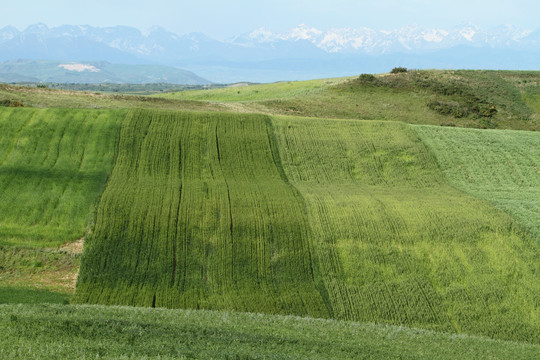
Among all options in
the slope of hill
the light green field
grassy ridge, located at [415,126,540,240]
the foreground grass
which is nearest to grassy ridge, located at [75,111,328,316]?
the slope of hill

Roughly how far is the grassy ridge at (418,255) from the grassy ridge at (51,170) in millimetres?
12873

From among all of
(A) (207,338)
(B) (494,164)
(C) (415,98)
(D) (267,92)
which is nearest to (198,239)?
(A) (207,338)

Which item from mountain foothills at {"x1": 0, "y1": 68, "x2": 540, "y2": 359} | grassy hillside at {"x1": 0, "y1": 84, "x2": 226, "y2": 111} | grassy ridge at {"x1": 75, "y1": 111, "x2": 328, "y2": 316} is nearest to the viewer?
mountain foothills at {"x1": 0, "y1": 68, "x2": 540, "y2": 359}

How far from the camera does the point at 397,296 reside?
23688 mm

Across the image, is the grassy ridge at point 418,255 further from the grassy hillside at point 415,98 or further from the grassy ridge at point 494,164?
the grassy hillside at point 415,98

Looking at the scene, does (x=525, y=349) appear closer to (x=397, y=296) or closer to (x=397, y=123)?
(x=397, y=296)

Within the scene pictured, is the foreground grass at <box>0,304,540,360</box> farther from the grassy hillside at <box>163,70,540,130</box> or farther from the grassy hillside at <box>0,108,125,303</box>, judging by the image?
the grassy hillside at <box>163,70,540,130</box>

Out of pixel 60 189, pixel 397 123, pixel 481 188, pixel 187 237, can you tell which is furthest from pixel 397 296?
pixel 397 123

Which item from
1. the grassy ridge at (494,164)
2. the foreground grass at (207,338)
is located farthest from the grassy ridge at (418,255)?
the foreground grass at (207,338)

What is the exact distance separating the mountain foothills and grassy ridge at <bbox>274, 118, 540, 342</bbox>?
97 mm

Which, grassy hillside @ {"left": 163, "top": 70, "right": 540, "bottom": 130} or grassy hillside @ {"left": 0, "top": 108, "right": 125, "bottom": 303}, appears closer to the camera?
grassy hillside @ {"left": 0, "top": 108, "right": 125, "bottom": 303}

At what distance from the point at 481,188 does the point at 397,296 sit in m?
16.1

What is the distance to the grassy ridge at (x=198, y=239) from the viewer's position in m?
22.7

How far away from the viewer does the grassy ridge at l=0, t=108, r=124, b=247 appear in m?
26.4
